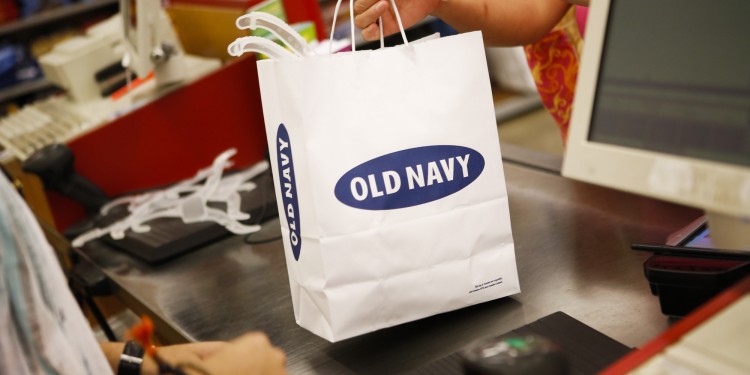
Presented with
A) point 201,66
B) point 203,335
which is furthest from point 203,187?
point 203,335

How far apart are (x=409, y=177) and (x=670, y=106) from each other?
1.08 feet

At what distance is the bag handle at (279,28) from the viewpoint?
0.99m

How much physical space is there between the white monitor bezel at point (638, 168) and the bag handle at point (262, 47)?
348 millimetres

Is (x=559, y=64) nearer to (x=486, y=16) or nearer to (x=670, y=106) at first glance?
(x=486, y=16)

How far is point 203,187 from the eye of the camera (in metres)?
1.70

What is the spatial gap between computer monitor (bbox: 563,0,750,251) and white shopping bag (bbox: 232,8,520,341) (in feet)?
0.66

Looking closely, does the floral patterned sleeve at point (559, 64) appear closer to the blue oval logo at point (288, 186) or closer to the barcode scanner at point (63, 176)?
the blue oval logo at point (288, 186)

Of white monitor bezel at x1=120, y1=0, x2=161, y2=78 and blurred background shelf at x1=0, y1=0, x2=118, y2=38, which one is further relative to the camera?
blurred background shelf at x1=0, y1=0, x2=118, y2=38

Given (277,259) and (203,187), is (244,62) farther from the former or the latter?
(277,259)

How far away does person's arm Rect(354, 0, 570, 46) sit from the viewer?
1120 millimetres

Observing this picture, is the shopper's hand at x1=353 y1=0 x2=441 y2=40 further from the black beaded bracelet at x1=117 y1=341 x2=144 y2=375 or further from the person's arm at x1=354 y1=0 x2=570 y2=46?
the black beaded bracelet at x1=117 y1=341 x2=144 y2=375

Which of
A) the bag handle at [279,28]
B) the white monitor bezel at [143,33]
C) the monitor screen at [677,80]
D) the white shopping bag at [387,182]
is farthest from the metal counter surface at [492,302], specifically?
the white monitor bezel at [143,33]

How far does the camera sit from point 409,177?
919 mm

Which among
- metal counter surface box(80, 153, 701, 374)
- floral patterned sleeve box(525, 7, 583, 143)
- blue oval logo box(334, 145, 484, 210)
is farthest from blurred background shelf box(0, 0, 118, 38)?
blue oval logo box(334, 145, 484, 210)
